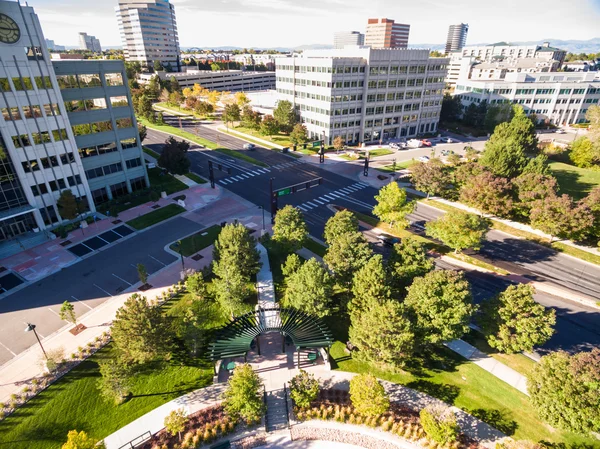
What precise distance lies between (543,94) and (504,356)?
12389 cm

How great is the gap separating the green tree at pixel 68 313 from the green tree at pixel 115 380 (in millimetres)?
8935

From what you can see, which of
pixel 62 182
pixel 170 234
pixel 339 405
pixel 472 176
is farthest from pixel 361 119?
pixel 339 405

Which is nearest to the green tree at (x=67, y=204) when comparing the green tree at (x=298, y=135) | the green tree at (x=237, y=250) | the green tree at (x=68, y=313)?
the green tree at (x=68, y=313)

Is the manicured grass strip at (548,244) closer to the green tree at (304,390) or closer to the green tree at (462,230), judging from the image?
the green tree at (462,230)

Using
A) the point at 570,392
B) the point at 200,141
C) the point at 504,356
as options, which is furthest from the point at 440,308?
the point at 200,141

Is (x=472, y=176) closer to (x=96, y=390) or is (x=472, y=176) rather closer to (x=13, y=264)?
(x=96, y=390)

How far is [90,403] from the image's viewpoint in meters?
27.9

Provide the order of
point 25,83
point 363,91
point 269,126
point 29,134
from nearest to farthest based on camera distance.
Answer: point 25,83, point 29,134, point 363,91, point 269,126

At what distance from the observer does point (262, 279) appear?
4247cm

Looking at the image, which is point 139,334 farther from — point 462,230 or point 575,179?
point 575,179

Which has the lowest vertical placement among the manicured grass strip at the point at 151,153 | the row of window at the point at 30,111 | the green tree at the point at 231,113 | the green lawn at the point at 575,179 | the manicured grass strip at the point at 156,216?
the manicured grass strip at the point at 156,216

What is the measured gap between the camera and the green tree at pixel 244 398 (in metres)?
25.8

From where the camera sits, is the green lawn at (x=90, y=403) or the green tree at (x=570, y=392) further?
the green lawn at (x=90, y=403)

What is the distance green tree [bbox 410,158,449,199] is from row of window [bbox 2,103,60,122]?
190 ft
